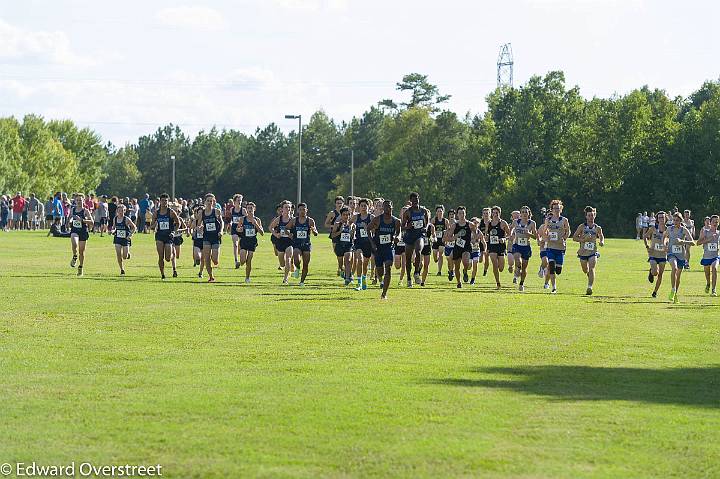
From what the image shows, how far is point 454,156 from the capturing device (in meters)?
119

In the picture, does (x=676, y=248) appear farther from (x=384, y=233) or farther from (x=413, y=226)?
(x=384, y=233)

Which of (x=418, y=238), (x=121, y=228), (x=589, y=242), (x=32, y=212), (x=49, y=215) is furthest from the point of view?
(x=32, y=212)

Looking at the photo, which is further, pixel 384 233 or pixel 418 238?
pixel 418 238

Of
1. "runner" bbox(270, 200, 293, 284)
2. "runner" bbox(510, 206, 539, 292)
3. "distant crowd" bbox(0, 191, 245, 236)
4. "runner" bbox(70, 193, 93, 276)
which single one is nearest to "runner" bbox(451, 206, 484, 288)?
"runner" bbox(510, 206, 539, 292)

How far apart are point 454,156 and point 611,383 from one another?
10595 centimetres

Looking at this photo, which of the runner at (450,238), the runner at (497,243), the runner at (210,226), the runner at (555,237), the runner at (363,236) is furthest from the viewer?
the runner at (450,238)

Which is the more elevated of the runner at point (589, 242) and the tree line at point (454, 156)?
the tree line at point (454, 156)

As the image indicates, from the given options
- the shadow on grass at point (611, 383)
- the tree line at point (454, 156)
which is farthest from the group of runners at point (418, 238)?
the tree line at point (454, 156)

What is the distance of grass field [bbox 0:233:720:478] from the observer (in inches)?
360

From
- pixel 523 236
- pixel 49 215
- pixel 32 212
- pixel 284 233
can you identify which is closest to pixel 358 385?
pixel 284 233

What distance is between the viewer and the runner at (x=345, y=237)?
2977cm

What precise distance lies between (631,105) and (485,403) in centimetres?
8955

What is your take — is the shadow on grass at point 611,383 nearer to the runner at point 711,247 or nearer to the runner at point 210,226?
the runner at point 711,247

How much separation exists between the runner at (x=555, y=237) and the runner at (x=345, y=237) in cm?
488
